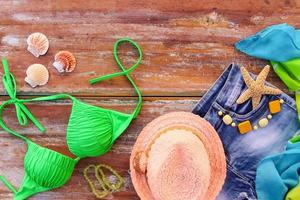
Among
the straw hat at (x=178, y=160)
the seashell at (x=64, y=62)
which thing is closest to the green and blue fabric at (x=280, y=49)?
the straw hat at (x=178, y=160)

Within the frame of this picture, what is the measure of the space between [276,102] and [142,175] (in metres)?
0.37

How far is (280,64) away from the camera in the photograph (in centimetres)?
135

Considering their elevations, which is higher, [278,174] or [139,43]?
[139,43]

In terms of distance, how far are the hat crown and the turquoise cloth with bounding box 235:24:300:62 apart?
286 millimetres

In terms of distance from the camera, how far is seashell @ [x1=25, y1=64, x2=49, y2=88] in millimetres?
1352

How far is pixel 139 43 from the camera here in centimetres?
138

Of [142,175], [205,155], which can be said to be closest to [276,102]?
[205,155]

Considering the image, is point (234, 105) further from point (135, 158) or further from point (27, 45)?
point (27, 45)

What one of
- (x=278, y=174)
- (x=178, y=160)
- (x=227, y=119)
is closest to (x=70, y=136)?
(x=178, y=160)

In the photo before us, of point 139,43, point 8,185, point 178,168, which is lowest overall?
point 8,185

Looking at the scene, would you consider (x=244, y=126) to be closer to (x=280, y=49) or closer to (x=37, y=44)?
(x=280, y=49)

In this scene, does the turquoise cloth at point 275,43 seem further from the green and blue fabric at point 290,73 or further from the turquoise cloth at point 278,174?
the turquoise cloth at point 278,174

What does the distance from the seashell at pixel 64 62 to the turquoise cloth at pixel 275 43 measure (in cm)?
42

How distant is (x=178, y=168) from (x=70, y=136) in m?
0.28
